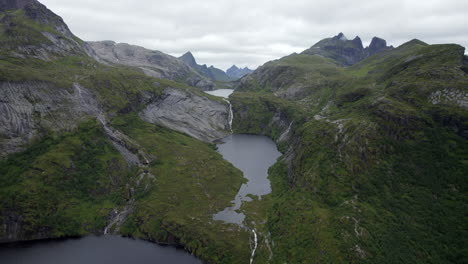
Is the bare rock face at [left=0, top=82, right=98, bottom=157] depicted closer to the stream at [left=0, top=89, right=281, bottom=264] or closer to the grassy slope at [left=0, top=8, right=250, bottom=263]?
the grassy slope at [left=0, top=8, right=250, bottom=263]

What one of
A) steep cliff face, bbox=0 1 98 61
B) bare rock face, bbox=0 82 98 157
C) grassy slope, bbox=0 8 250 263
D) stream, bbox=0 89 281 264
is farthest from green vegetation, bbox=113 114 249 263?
steep cliff face, bbox=0 1 98 61

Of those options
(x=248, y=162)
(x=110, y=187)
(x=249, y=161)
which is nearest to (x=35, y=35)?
(x=110, y=187)

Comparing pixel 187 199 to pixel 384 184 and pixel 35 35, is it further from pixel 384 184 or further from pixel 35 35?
pixel 35 35

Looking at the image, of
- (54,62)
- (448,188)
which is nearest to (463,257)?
(448,188)

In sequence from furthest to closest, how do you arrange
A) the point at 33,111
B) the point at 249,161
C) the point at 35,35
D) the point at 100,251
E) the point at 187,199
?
the point at 35,35, the point at 249,161, the point at 33,111, the point at 187,199, the point at 100,251

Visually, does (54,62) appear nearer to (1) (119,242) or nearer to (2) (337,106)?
(1) (119,242)

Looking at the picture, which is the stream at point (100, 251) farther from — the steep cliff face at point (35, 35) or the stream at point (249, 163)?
the steep cliff face at point (35, 35)
